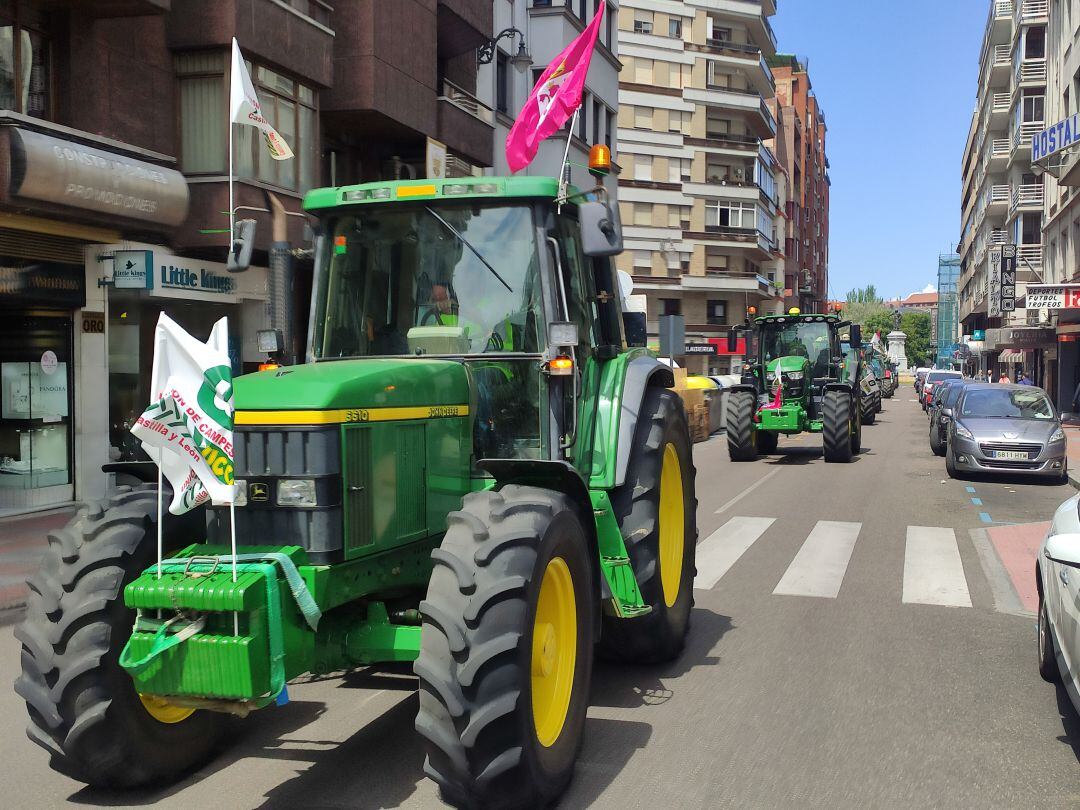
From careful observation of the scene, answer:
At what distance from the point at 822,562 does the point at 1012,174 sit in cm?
5106

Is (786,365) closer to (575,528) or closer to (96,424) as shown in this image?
(96,424)

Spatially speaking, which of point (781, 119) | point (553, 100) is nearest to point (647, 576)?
point (553, 100)

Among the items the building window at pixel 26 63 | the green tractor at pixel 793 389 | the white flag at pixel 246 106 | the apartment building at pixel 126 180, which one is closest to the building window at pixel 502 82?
the apartment building at pixel 126 180

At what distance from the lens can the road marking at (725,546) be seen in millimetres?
9641

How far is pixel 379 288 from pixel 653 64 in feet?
175

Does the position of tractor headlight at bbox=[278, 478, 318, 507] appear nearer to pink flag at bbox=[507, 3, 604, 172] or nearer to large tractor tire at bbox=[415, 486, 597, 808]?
large tractor tire at bbox=[415, 486, 597, 808]

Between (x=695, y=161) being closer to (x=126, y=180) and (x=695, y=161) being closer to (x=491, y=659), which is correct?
(x=126, y=180)

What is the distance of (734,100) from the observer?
194 ft

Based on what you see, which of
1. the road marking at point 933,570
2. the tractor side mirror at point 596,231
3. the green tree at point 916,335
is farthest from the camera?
the green tree at point 916,335

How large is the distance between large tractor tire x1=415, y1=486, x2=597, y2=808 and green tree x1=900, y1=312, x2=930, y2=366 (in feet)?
531

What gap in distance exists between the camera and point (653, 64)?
55.7 metres

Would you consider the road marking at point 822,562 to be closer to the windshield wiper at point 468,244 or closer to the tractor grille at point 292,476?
the windshield wiper at point 468,244

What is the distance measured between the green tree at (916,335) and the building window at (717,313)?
4122 inches

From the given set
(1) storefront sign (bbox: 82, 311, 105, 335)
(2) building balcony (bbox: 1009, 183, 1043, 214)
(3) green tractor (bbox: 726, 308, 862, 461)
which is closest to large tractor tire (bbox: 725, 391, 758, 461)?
(3) green tractor (bbox: 726, 308, 862, 461)
